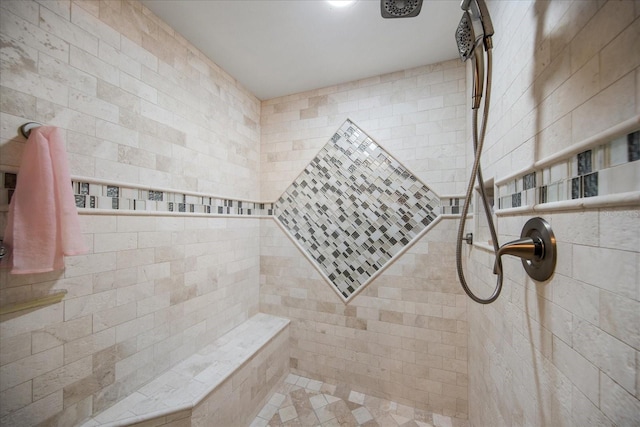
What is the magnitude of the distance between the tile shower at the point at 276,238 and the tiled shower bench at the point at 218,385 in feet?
0.31

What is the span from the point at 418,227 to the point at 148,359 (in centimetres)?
192

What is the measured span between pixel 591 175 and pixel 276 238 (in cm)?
201

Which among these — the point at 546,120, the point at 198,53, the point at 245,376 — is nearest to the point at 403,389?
the point at 245,376

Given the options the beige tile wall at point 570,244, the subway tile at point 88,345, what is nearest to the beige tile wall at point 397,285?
the beige tile wall at point 570,244

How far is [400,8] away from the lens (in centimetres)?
102

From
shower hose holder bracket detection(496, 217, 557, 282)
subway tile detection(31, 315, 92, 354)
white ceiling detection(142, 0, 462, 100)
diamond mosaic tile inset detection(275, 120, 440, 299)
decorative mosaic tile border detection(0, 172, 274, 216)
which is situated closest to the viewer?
shower hose holder bracket detection(496, 217, 557, 282)

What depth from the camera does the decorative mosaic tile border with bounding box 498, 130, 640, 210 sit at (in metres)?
0.46

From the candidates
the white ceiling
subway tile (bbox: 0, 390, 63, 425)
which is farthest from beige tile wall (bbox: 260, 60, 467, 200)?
subway tile (bbox: 0, 390, 63, 425)

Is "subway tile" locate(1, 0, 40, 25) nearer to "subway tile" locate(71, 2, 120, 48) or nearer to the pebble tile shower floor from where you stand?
"subway tile" locate(71, 2, 120, 48)

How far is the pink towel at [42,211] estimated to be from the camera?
0.85 metres

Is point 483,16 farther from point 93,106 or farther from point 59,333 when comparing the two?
point 59,333

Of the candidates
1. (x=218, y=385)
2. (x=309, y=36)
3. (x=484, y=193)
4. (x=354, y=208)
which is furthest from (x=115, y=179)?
(x=484, y=193)

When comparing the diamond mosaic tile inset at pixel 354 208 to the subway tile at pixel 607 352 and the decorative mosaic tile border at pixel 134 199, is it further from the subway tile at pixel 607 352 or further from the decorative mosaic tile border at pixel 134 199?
the subway tile at pixel 607 352

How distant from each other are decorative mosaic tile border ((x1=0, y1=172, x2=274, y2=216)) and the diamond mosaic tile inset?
68 cm
